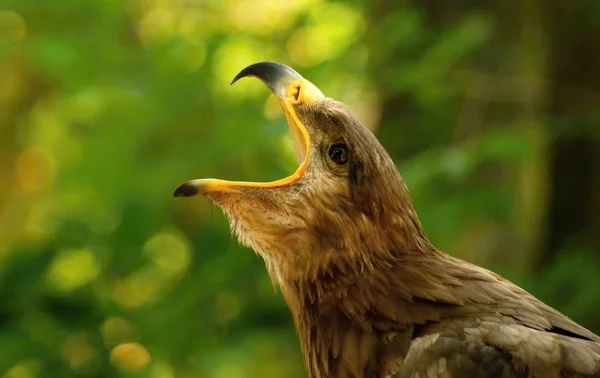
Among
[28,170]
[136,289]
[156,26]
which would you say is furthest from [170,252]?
[28,170]

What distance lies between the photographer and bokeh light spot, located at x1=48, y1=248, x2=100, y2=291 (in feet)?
13.1

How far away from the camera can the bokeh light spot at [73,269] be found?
13.1ft

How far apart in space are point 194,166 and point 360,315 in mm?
1850

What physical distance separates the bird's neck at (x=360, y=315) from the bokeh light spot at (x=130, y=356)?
1.88 metres

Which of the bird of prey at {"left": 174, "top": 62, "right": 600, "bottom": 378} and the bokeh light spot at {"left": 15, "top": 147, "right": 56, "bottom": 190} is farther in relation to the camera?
the bokeh light spot at {"left": 15, "top": 147, "right": 56, "bottom": 190}

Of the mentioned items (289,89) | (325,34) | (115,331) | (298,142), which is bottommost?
(115,331)

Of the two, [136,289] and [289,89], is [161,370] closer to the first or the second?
[136,289]

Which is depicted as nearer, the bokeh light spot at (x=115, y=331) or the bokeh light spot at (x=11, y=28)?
the bokeh light spot at (x=115, y=331)

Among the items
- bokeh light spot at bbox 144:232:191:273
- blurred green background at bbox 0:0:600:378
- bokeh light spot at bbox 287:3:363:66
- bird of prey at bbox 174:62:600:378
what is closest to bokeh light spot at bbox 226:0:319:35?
blurred green background at bbox 0:0:600:378

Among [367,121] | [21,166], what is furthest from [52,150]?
[21,166]

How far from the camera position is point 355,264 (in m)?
2.40

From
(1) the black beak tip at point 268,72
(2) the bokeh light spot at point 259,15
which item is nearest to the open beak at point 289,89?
(1) the black beak tip at point 268,72

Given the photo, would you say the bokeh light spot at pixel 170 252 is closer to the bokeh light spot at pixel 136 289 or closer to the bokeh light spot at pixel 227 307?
the bokeh light spot at pixel 136 289

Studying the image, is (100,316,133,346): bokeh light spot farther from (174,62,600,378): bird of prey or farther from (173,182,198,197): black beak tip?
(173,182,198,197): black beak tip
